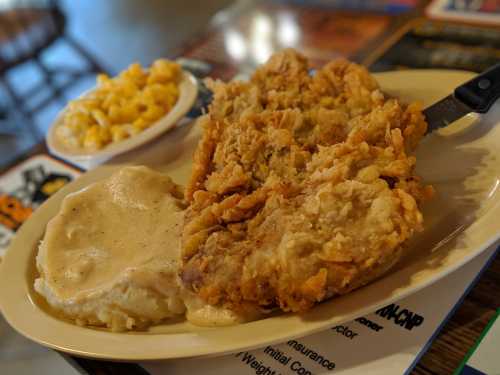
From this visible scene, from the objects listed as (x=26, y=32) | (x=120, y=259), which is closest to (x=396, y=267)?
(x=120, y=259)

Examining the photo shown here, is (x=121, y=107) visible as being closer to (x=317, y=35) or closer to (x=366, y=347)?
(x=317, y=35)

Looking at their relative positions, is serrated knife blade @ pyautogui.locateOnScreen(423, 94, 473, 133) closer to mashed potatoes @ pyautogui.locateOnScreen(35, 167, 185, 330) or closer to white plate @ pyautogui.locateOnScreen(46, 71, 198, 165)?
mashed potatoes @ pyautogui.locateOnScreen(35, 167, 185, 330)

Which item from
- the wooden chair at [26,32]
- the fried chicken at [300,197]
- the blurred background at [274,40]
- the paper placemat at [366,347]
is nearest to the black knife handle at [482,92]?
the fried chicken at [300,197]

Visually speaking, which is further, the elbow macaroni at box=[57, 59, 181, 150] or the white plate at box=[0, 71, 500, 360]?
the elbow macaroni at box=[57, 59, 181, 150]

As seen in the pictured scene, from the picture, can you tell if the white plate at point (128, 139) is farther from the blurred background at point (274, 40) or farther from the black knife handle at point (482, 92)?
the black knife handle at point (482, 92)

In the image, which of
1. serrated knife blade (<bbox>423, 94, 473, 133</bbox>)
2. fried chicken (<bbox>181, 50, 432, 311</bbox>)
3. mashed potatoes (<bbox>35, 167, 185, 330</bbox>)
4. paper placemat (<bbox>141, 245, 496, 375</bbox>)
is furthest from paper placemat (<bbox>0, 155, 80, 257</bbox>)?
serrated knife blade (<bbox>423, 94, 473, 133</bbox>)

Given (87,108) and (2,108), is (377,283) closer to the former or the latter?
(87,108)

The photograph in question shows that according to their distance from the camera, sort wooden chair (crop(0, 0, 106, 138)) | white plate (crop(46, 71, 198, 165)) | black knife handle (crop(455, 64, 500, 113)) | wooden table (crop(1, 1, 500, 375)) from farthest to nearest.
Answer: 1. wooden chair (crop(0, 0, 106, 138))
2. wooden table (crop(1, 1, 500, 375))
3. white plate (crop(46, 71, 198, 165))
4. black knife handle (crop(455, 64, 500, 113))
